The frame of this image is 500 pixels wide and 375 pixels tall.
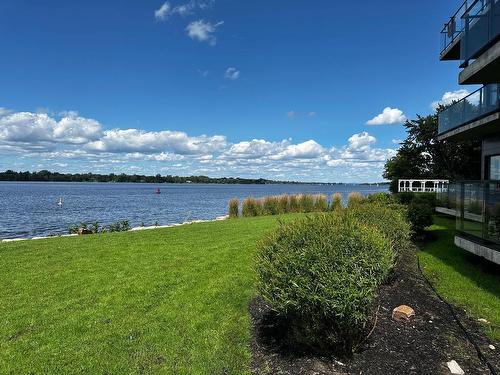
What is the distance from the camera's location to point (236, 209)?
2591 centimetres

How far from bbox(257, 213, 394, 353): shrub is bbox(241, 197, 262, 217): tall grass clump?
67.5 feet

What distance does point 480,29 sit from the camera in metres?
12.7

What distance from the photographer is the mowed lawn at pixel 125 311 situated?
4641 millimetres

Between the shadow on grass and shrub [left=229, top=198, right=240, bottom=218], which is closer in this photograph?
the shadow on grass

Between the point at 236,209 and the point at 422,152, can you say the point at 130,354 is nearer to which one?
the point at 236,209

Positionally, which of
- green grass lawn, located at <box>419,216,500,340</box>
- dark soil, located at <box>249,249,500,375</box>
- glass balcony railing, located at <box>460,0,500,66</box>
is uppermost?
glass balcony railing, located at <box>460,0,500,66</box>

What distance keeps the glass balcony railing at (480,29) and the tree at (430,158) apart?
2089cm

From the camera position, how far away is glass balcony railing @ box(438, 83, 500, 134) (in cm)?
1316

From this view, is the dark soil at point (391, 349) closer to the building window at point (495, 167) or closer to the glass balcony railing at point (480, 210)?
the glass balcony railing at point (480, 210)

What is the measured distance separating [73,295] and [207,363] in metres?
3.34

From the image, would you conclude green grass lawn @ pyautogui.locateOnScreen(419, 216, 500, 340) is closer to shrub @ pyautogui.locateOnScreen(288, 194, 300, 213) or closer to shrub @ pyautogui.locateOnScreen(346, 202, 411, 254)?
shrub @ pyautogui.locateOnScreen(346, 202, 411, 254)

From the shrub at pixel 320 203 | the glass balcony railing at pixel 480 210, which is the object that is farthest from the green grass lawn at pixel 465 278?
the shrub at pixel 320 203

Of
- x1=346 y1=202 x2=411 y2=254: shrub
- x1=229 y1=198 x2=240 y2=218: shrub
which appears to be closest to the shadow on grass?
x1=346 y1=202 x2=411 y2=254: shrub

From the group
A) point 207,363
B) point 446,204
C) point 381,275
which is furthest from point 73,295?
point 446,204
